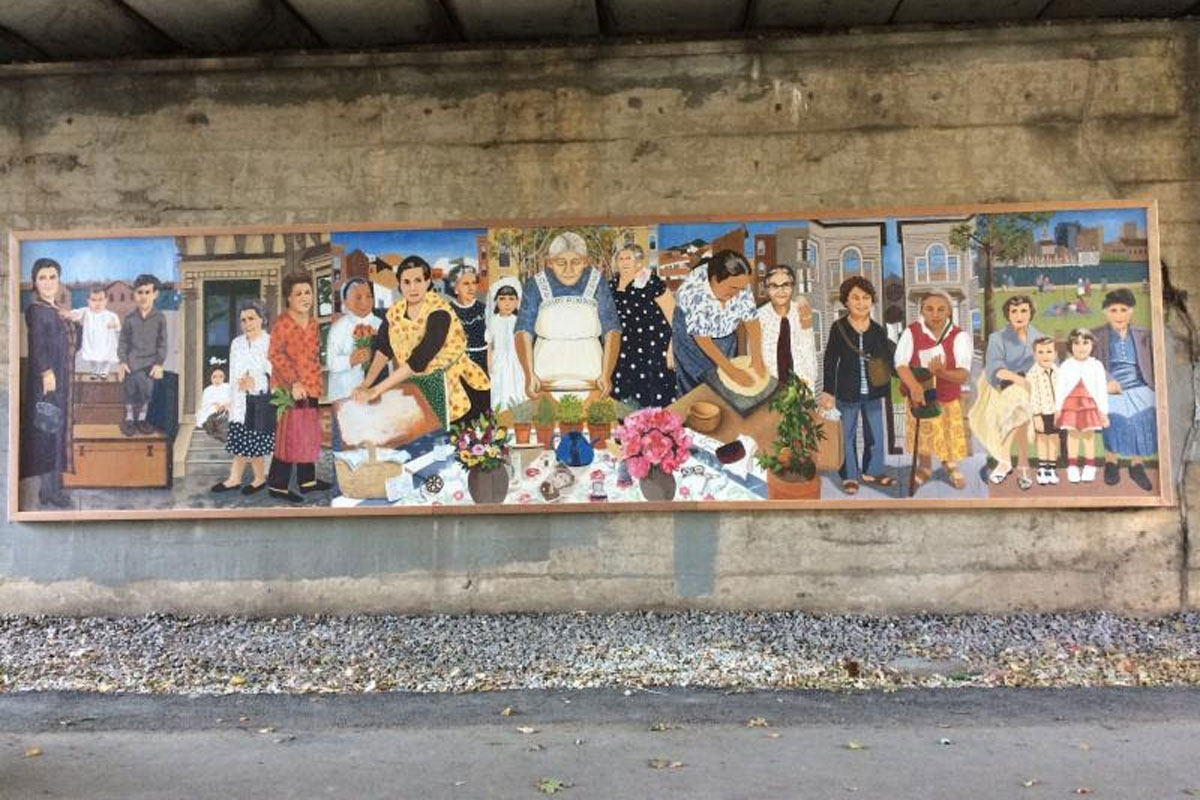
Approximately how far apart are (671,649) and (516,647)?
1.15 meters

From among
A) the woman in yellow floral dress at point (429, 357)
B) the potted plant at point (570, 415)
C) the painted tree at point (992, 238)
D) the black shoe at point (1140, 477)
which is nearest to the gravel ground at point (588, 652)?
the black shoe at point (1140, 477)

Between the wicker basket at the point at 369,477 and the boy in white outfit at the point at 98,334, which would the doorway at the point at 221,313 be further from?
the wicker basket at the point at 369,477

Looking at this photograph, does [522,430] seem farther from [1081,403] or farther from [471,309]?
[1081,403]

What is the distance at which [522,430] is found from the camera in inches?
272

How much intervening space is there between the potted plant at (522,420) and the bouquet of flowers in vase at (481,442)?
9cm

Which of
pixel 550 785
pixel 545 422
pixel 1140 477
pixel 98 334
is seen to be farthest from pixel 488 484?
pixel 1140 477

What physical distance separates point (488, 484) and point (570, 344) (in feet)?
4.39

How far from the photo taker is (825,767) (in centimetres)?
434

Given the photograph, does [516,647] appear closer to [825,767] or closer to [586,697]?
[586,697]

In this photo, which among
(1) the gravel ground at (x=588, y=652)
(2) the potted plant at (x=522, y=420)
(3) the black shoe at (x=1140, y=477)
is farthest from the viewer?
(2) the potted plant at (x=522, y=420)

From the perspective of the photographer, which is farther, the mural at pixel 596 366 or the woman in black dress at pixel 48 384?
the woman in black dress at pixel 48 384

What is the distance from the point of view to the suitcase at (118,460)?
700cm

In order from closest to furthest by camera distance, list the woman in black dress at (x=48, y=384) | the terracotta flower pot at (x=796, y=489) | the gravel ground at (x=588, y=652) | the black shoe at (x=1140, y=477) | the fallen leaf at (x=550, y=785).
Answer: the fallen leaf at (x=550, y=785), the gravel ground at (x=588, y=652), the black shoe at (x=1140, y=477), the terracotta flower pot at (x=796, y=489), the woman in black dress at (x=48, y=384)

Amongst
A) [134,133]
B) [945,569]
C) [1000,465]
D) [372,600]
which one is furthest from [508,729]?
[134,133]
